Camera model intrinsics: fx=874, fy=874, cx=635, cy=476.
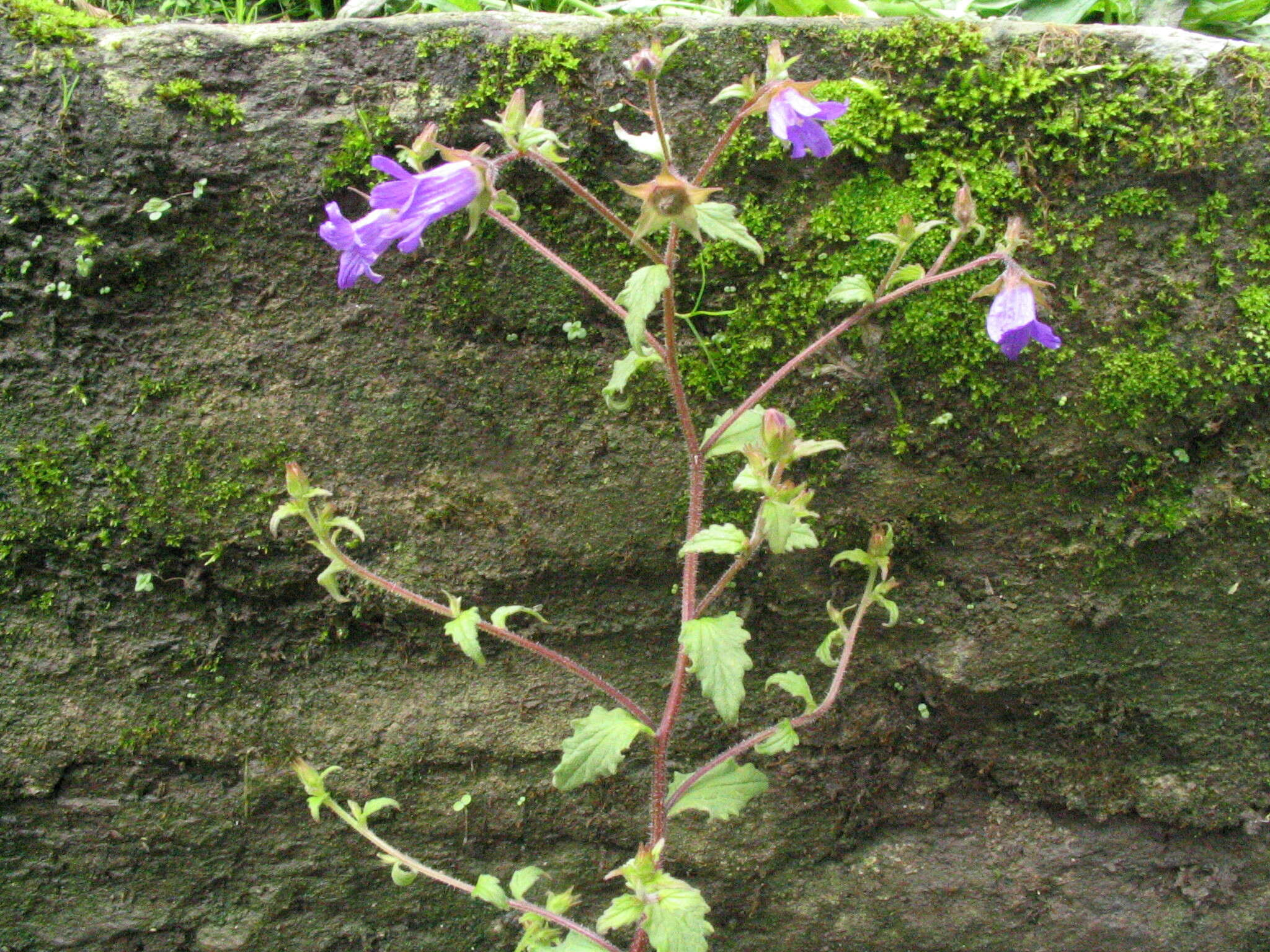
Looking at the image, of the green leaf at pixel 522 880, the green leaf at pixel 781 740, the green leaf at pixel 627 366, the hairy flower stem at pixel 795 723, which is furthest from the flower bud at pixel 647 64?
the green leaf at pixel 522 880

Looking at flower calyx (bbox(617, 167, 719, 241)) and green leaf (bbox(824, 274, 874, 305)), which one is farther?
green leaf (bbox(824, 274, 874, 305))

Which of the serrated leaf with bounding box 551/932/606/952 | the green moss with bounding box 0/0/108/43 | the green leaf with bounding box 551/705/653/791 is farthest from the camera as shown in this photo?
the green moss with bounding box 0/0/108/43

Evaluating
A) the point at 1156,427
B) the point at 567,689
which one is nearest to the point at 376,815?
the point at 567,689

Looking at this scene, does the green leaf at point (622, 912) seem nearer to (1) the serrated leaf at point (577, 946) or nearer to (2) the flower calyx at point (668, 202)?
(1) the serrated leaf at point (577, 946)

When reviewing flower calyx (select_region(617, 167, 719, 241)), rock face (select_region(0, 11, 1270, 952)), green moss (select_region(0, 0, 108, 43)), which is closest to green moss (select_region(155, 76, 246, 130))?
rock face (select_region(0, 11, 1270, 952))

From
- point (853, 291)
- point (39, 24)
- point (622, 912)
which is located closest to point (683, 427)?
point (853, 291)

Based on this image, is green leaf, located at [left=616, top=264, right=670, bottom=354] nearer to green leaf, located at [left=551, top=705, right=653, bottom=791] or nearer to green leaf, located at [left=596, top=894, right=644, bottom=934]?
green leaf, located at [left=551, top=705, right=653, bottom=791]

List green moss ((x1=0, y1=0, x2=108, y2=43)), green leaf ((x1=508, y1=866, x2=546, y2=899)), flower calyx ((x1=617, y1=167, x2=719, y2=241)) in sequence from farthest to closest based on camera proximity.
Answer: green moss ((x1=0, y1=0, x2=108, y2=43)) → green leaf ((x1=508, y1=866, x2=546, y2=899)) → flower calyx ((x1=617, y1=167, x2=719, y2=241))
